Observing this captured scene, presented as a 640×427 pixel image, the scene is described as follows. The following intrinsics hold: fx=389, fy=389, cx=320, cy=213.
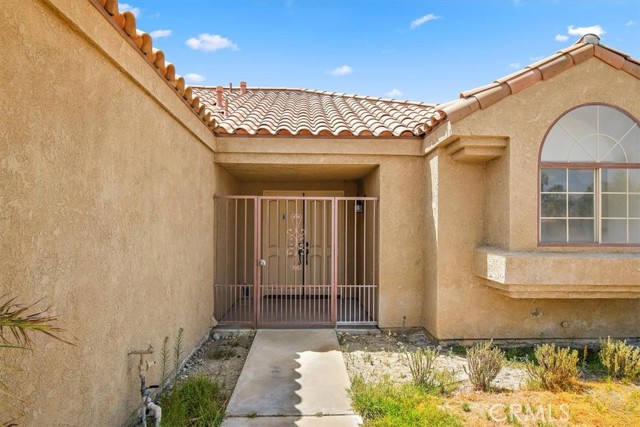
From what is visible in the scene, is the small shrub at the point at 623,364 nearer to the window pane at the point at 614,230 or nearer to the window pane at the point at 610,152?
the window pane at the point at 614,230

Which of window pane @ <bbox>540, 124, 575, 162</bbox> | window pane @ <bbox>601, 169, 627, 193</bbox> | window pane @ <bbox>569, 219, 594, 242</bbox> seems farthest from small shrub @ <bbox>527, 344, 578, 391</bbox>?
window pane @ <bbox>540, 124, 575, 162</bbox>

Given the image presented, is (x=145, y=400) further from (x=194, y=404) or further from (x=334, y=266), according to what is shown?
(x=334, y=266)

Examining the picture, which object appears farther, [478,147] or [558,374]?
[478,147]

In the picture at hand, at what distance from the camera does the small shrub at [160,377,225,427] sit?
4426mm

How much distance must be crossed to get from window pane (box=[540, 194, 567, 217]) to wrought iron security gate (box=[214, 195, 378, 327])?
3.10 m

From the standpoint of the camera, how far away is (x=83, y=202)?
11.1 feet

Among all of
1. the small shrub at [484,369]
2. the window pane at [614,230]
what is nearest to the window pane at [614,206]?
the window pane at [614,230]

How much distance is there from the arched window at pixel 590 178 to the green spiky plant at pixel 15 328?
22.8 ft

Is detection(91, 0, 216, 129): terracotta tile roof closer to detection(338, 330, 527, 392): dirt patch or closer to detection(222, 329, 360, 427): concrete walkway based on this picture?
detection(222, 329, 360, 427): concrete walkway

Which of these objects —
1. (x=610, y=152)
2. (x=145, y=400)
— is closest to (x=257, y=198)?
(x=145, y=400)

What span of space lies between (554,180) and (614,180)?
39.6 inches

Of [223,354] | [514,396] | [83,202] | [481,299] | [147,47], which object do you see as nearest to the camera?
[83,202]

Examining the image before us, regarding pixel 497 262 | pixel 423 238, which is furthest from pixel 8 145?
pixel 423 238

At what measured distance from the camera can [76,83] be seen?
3287 mm
